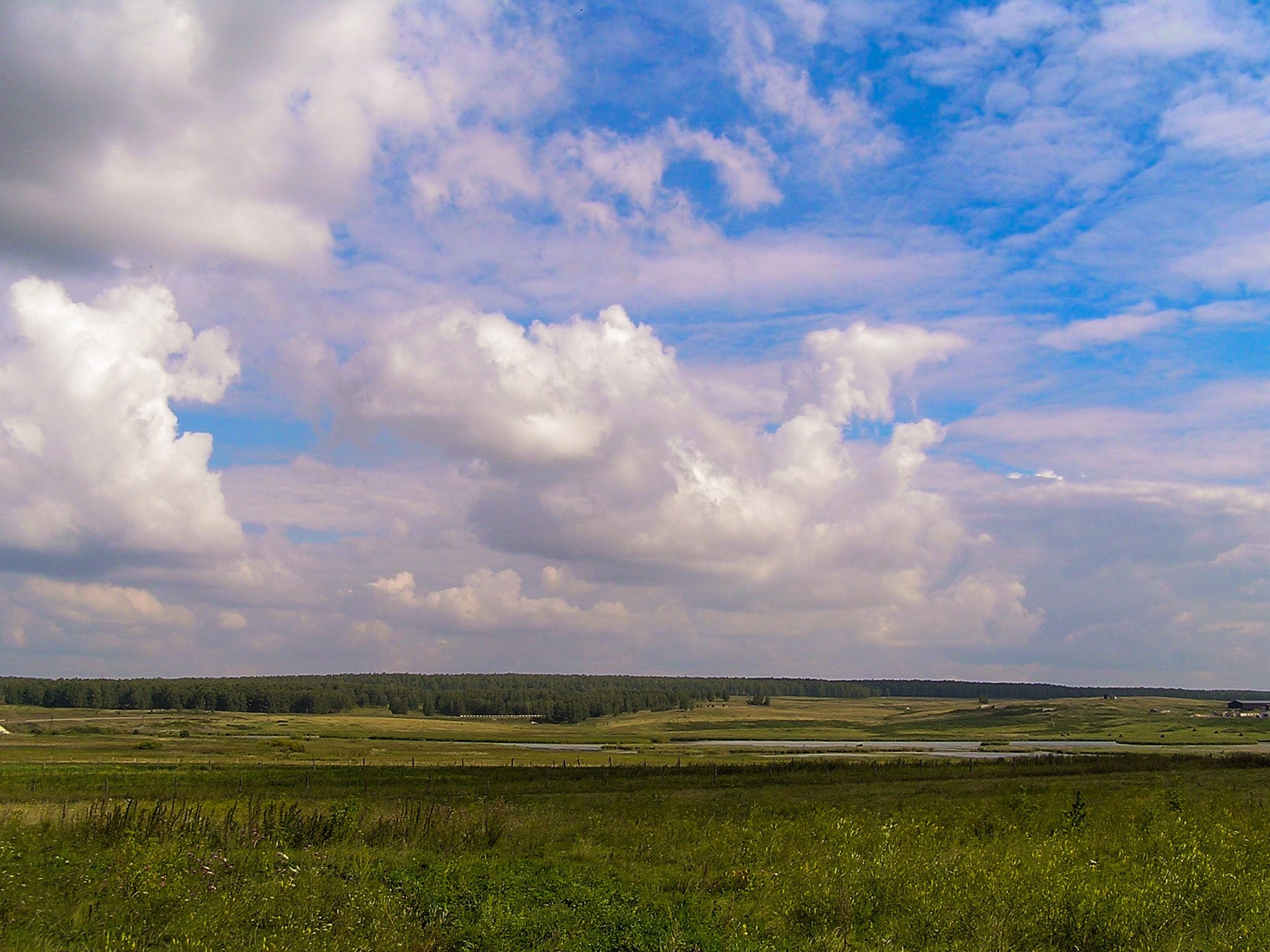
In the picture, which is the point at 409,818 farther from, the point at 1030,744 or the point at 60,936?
the point at 1030,744

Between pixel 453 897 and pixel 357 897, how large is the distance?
2181mm

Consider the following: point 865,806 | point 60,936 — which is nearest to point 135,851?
point 60,936

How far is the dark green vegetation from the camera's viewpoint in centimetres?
1530

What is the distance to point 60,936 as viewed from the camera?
1391cm

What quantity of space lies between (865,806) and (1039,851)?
19.3 meters

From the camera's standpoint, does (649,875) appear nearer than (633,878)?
No

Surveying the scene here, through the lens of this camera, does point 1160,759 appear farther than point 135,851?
Yes

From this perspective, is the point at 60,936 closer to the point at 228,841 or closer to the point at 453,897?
the point at 453,897

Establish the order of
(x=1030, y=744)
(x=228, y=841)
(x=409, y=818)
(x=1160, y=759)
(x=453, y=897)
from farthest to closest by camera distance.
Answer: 1. (x=1030, y=744)
2. (x=1160, y=759)
3. (x=409, y=818)
4. (x=228, y=841)
5. (x=453, y=897)

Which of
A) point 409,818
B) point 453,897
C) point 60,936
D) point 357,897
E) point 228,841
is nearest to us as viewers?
point 60,936

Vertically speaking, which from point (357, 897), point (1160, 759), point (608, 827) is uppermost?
point (357, 897)

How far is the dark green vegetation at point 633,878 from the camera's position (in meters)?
15.3

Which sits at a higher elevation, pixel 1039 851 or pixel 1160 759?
pixel 1039 851

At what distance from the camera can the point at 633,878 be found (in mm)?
22125
